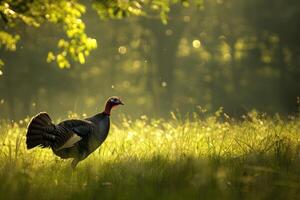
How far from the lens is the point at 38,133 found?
898cm

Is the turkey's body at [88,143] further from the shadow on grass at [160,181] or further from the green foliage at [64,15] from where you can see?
the green foliage at [64,15]

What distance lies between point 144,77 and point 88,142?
150 feet

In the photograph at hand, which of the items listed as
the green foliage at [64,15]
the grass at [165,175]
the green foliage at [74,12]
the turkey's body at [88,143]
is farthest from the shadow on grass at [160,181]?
the green foliage at [64,15]

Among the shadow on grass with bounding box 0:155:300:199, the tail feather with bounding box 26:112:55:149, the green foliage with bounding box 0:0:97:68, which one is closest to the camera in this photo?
the shadow on grass with bounding box 0:155:300:199

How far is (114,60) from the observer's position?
5200 centimetres

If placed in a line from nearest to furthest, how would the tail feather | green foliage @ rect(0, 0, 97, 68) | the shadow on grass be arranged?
the shadow on grass < the tail feather < green foliage @ rect(0, 0, 97, 68)

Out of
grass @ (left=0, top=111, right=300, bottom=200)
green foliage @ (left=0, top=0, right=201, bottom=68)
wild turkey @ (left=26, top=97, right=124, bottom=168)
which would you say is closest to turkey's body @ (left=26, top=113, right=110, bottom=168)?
wild turkey @ (left=26, top=97, right=124, bottom=168)

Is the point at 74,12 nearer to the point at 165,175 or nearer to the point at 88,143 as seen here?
the point at 88,143

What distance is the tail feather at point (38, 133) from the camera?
29.3 ft

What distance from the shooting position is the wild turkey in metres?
8.94

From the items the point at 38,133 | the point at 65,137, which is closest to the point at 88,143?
the point at 65,137

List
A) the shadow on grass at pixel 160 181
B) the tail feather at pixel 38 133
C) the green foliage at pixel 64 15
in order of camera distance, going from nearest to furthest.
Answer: the shadow on grass at pixel 160 181 < the tail feather at pixel 38 133 < the green foliage at pixel 64 15

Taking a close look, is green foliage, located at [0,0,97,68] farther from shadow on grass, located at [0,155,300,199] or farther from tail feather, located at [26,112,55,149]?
shadow on grass, located at [0,155,300,199]

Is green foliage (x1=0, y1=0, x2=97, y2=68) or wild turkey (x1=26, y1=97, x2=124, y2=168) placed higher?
green foliage (x1=0, y1=0, x2=97, y2=68)
